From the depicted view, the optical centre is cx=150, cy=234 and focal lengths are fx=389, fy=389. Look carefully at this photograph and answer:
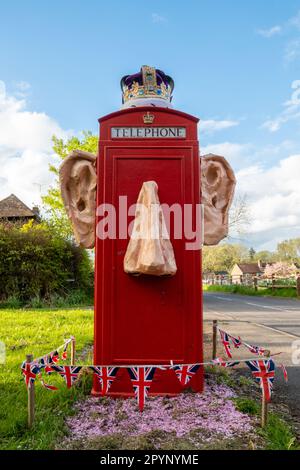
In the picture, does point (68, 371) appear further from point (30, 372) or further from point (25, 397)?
point (25, 397)

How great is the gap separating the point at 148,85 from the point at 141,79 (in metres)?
0.14

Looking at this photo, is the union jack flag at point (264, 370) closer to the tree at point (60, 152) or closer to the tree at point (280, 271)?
the tree at point (60, 152)

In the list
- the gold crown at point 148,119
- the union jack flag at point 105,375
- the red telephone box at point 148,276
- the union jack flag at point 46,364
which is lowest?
the union jack flag at point 105,375

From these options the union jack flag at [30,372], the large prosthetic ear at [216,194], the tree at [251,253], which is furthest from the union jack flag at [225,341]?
the tree at [251,253]

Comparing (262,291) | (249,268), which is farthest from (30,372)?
(249,268)

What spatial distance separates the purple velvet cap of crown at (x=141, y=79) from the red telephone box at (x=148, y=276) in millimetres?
652

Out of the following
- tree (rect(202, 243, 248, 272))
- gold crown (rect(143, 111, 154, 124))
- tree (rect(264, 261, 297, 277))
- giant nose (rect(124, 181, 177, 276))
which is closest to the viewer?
giant nose (rect(124, 181, 177, 276))

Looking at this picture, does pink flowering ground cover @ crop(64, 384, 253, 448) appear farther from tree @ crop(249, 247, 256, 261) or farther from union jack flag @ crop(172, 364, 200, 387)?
tree @ crop(249, 247, 256, 261)

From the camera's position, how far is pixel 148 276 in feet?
13.4

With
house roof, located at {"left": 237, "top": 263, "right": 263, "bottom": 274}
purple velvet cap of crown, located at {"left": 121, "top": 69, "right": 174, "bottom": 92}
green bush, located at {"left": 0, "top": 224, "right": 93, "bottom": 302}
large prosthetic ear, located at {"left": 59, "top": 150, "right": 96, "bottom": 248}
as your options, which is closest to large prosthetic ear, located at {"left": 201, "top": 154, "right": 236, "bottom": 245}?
purple velvet cap of crown, located at {"left": 121, "top": 69, "right": 174, "bottom": 92}

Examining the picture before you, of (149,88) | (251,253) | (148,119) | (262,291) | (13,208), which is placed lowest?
(262,291)

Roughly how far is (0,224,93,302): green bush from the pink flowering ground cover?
1175 cm

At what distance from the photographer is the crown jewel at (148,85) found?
4699mm

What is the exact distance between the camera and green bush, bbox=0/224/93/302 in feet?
50.2
